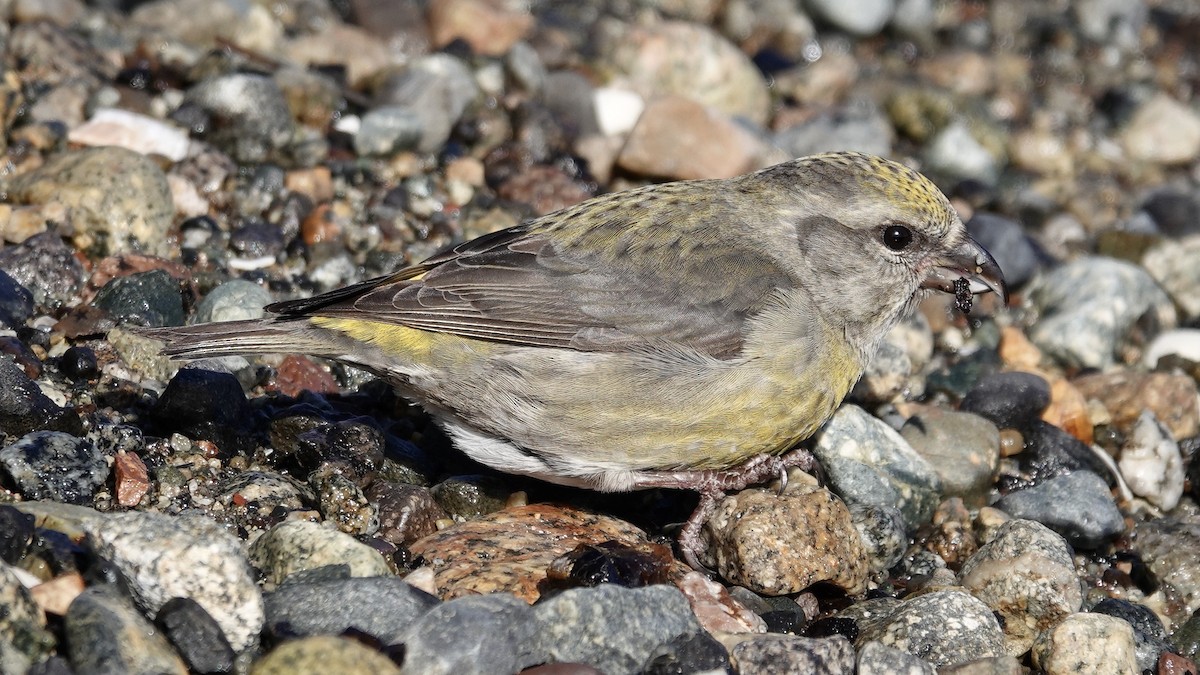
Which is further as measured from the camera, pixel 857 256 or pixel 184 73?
pixel 184 73

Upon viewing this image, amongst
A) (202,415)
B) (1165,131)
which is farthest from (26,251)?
(1165,131)

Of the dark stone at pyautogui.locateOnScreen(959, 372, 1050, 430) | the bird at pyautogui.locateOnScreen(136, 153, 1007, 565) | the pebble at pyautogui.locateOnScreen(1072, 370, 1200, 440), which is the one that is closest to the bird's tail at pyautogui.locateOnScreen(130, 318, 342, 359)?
the bird at pyautogui.locateOnScreen(136, 153, 1007, 565)

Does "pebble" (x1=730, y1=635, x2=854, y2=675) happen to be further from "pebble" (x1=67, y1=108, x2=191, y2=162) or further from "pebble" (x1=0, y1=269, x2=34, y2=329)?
"pebble" (x1=67, y1=108, x2=191, y2=162)

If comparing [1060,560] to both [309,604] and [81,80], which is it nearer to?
[309,604]

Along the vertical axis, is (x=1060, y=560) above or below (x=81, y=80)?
below

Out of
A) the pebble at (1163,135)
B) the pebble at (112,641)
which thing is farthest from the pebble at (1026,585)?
the pebble at (1163,135)

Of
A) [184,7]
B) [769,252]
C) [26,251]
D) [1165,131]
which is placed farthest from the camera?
[1165,131]

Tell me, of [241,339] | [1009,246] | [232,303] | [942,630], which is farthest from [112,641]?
[1009,246]

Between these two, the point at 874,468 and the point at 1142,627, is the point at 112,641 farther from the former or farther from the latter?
the point at 1142,627
